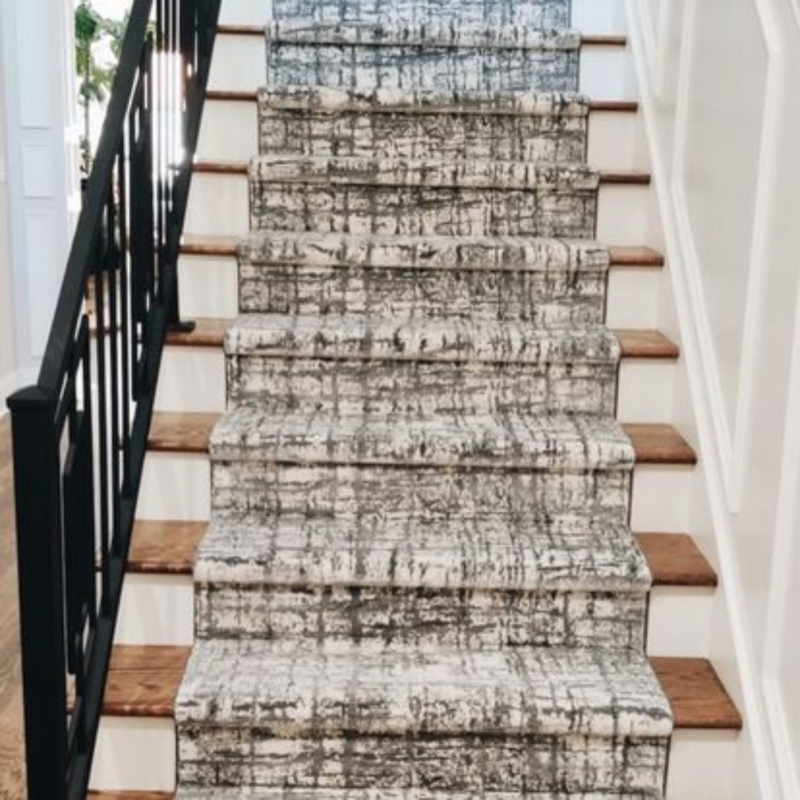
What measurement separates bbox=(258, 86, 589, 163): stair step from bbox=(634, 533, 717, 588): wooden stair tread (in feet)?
3.75

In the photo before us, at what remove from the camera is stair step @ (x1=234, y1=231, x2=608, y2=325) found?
2.67m

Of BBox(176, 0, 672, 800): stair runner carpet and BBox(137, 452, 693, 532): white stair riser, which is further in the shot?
BBox(137, 452, 693, 532): white stair riser

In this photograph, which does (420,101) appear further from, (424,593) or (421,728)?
(421,728)

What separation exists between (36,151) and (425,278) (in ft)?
11.1

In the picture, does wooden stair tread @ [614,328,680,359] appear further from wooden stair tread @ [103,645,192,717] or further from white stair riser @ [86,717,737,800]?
wooden stair tread @ [103,645,192,717]

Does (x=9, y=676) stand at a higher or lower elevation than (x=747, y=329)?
lower

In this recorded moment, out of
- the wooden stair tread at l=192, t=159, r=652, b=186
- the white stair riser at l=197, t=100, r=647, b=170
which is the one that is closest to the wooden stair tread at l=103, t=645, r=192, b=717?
the wooden stair tread at l=192, t=159, r=652, b=186

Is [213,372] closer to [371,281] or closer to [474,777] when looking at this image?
[371,281]

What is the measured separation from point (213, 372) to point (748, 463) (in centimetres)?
115

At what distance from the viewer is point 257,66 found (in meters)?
3.30

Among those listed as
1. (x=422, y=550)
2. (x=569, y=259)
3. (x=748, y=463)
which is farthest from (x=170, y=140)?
(x=748, y=463)

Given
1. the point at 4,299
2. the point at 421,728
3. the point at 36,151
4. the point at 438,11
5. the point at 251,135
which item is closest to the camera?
the point at 421,728

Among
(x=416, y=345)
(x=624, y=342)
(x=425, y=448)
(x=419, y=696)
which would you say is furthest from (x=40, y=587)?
(x=624, y=342)

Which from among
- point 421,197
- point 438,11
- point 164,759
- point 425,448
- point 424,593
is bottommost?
point 164,759
